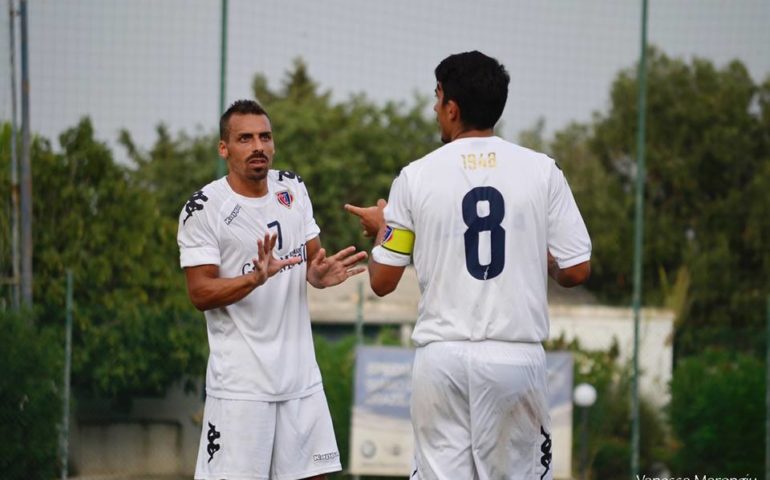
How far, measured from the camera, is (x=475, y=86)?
4.45 meters

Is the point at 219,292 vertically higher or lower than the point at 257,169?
lower

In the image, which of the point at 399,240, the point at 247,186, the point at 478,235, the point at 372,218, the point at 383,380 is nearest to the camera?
the point at 478,235

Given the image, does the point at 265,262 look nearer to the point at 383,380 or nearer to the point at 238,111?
the point at 238,111

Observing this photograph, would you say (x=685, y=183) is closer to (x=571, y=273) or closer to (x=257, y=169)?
(x=257, y=169)

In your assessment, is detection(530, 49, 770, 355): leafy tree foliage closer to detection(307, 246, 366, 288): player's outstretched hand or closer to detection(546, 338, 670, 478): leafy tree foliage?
detection(546, 338, 670, 478): leafy tree foliage

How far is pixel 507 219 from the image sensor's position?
175 inches

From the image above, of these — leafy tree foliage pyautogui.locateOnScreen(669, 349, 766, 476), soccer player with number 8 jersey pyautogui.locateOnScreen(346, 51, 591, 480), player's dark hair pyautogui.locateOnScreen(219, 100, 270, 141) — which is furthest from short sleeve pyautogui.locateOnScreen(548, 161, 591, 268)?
leafy tree foliage pyautogui.locateOnScreen(669, 349, 766, 476)

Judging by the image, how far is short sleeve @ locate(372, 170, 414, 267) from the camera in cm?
453

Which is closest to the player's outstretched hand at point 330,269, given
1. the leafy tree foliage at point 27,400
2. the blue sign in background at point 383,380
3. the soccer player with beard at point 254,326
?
the soccer player with beard at point 254,326

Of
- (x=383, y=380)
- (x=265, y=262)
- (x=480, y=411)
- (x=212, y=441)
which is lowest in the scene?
(x=383, y=380)

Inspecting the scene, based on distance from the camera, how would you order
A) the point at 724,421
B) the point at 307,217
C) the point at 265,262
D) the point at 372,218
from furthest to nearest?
the point at 724,421, the point at 307,217, the point at 265,262, the point at 372,218

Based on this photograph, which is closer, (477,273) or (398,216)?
(477,273)

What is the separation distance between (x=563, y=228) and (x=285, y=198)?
177 centimetres

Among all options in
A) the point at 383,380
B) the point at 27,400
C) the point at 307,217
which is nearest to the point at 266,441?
the point at 307,217
